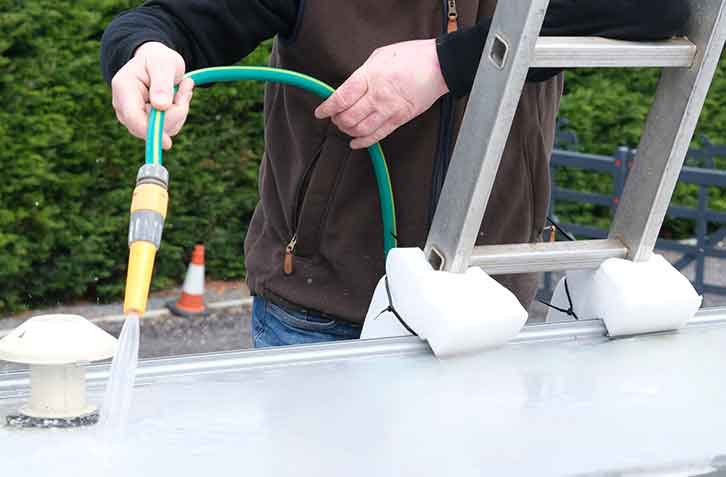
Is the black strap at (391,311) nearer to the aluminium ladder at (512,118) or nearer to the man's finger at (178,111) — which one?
the aluminium ladder at (512,118)

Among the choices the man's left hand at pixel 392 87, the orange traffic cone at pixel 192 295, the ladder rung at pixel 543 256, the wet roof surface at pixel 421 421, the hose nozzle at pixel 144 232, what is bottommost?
the orange traffic cone at pixel 192 295

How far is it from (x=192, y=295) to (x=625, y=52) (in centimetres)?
541

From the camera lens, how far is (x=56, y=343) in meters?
1.11

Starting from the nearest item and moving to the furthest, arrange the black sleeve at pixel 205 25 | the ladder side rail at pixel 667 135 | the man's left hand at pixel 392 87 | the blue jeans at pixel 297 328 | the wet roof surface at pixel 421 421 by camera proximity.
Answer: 1. the wet roof surface at pixel 421 421
2. the ladder side rail at pixel 667 135
3. the man's left hand at pixel 392 87
4. the black sleeve at pixel 205 25
5. the blue jeans at pixel 297 328

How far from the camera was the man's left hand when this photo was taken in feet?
5.58

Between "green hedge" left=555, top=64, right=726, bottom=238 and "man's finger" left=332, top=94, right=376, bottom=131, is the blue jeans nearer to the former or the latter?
"man's finger" left=332, top=94, right=376, bottom=131

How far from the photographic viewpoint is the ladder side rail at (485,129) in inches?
54.5

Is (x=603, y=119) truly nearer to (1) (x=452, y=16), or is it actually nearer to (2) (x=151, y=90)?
(1) (x=452, y=16)

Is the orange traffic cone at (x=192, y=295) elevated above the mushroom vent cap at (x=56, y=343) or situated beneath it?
situated beneath

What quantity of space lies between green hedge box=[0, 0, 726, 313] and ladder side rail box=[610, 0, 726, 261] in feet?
15.9

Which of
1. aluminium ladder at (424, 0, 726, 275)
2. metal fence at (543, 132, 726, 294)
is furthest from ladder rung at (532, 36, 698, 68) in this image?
metal fence at (543, 132, 726, 294)

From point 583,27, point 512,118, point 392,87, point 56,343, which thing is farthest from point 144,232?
point 583,27

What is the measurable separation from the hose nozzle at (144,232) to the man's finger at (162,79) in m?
0.21

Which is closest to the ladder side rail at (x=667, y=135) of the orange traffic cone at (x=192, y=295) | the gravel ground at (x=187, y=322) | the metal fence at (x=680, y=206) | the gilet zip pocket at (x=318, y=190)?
the gilet zip pocket at (x=318, y=190)
